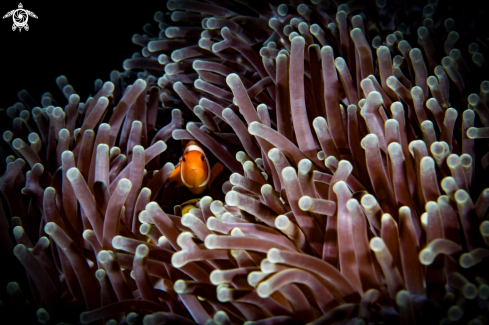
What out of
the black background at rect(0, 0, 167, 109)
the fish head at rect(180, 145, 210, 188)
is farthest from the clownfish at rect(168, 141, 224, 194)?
the black background at rect(0, 0, 167, 109)

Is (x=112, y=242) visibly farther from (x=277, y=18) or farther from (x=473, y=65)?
(x=473, y=65)

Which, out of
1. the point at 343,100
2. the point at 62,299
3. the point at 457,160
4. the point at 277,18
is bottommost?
the point at 62,299

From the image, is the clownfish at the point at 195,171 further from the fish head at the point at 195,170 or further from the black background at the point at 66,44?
the black background at the point at 66,44

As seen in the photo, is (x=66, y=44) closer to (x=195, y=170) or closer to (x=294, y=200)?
(x=195, y=170)

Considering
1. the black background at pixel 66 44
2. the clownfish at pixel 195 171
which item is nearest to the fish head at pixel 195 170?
the clownfish at pixel 195 171

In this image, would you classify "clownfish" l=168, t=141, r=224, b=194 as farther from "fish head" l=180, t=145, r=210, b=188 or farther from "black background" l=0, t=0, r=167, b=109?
"black background" l=0, t=0, r=167, b=109

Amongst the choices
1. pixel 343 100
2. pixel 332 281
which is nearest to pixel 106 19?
pixel 343 100

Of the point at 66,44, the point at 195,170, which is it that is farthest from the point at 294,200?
the point at 66,44
